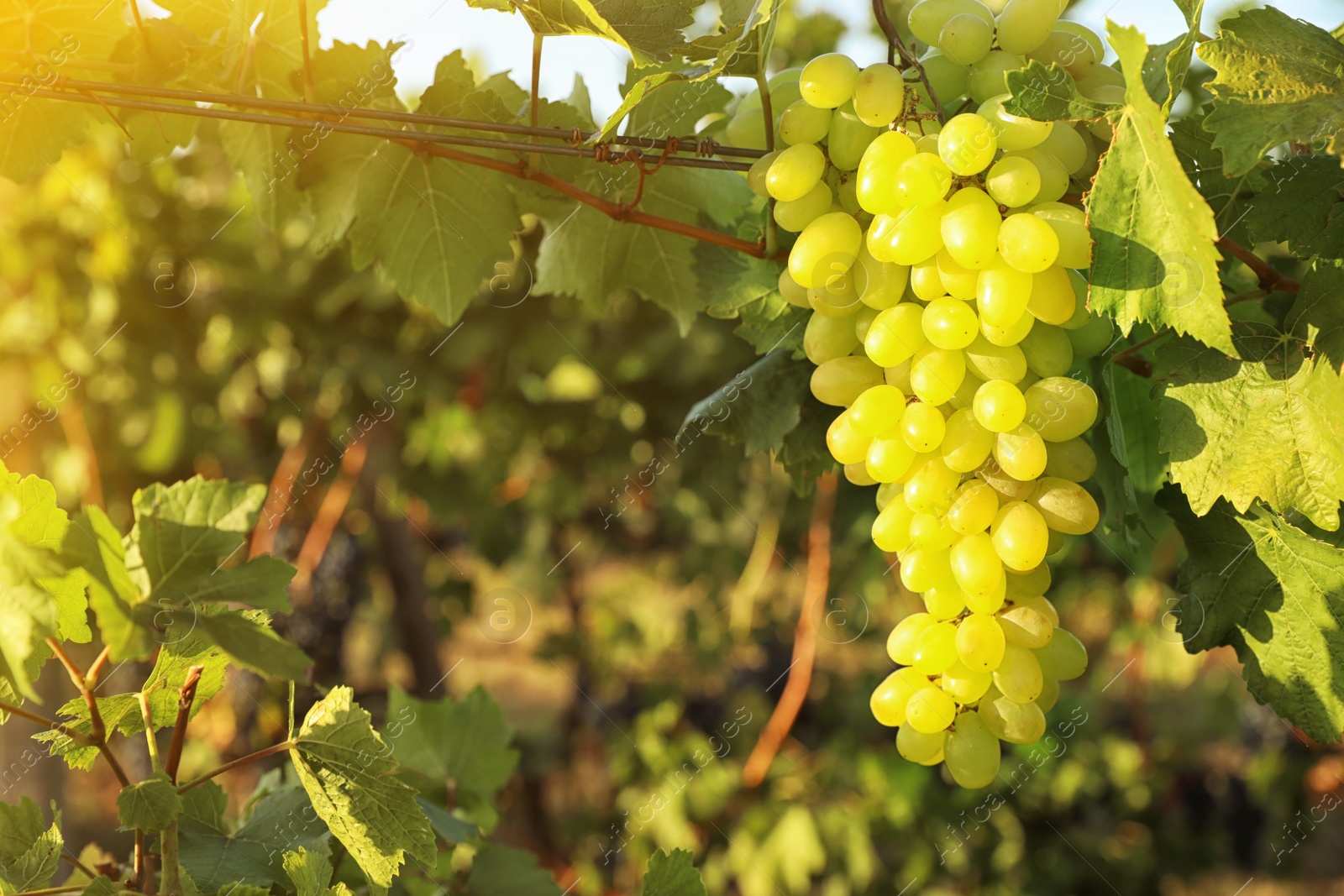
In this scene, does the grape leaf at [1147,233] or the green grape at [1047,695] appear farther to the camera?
the green grape at [1047,695]

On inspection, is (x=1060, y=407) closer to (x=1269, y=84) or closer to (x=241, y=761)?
(x=1269, y=84)

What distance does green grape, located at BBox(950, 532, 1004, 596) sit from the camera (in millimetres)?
545

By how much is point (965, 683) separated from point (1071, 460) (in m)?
0.15

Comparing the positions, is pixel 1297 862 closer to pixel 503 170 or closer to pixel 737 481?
pixel 737 481

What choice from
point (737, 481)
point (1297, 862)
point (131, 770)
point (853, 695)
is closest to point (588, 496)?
point (737, 481)

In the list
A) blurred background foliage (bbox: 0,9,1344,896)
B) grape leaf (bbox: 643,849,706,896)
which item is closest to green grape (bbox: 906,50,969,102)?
grape leaf (bbox: 643,849,706,896)

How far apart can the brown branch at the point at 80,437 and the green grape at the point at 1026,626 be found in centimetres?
194

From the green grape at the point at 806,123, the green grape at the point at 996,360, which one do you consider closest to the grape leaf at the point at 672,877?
the green grape at the point at 996,360

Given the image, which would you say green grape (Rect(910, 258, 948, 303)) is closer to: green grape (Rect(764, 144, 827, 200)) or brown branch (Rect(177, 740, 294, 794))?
green grape (Rect(764, 144, 827, 200))

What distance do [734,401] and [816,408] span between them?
7 centimetres

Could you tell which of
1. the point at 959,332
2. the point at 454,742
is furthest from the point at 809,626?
the point at 959,332

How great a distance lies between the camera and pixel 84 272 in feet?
6.56

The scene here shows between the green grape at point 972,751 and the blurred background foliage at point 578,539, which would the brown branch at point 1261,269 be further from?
the blurred background foliage at point 578,539

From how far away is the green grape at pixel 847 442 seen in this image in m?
0.58
